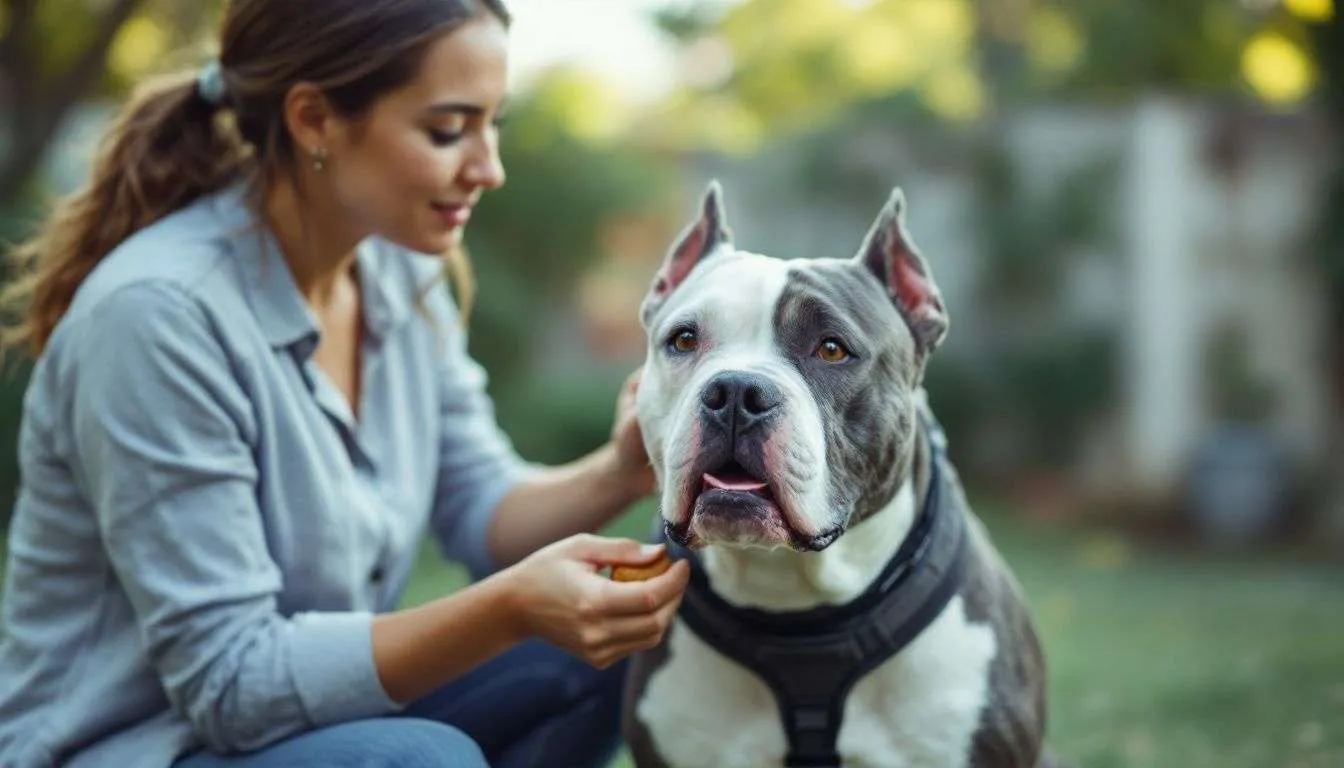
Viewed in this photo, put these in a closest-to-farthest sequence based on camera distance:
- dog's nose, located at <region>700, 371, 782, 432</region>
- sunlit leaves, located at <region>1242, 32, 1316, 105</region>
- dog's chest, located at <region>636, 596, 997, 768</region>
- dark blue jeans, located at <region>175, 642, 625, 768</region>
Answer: dog's nose, located at <region>700, 371, 782, 432</region> → dog's chest, located at <region>636, 596, 997, 768</region> → dark blue jeans, located at <region>175, 642, 625, 768</region> → sunlit leaves, located at <region>1242, 32, 1316, 105</region>

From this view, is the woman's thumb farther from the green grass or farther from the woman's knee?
the green grass

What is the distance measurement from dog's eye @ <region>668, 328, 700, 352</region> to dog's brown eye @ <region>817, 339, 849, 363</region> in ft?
0.63

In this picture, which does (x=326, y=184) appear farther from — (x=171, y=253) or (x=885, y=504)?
(x=885, y=504)

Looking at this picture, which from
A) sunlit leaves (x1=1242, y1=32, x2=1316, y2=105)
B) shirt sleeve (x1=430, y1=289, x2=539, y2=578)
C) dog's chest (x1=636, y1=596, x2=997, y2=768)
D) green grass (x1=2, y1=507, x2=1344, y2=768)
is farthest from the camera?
sunlit leaves (x1=1242, y1=32, x2=1316, y2=105)

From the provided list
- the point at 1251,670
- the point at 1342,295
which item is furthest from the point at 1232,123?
the point at 1251,670

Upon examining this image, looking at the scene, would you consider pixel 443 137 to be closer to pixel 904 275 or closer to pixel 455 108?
pixel 455 108

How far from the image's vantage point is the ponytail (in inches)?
101

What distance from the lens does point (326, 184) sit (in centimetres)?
259

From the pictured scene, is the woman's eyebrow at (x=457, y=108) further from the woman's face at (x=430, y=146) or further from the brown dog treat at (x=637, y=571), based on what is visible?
the brown dog treat at (x=637, y=571)

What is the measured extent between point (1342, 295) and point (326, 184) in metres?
5.88

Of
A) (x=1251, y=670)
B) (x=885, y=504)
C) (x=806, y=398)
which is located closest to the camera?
(x=806, y=398)

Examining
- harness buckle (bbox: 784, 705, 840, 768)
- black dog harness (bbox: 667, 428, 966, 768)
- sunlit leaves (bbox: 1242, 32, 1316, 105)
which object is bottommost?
sunlit leaves (bbox: 1242, 32, 1316, 105)

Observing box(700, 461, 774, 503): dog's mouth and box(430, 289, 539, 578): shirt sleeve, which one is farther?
box(430, 289, 539, 578): shirt sleeve

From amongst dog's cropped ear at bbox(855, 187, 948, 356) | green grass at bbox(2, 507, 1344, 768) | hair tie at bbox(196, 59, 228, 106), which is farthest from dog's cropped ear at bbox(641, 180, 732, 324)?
green grass at bbox(2, 507, 1344, 768)
